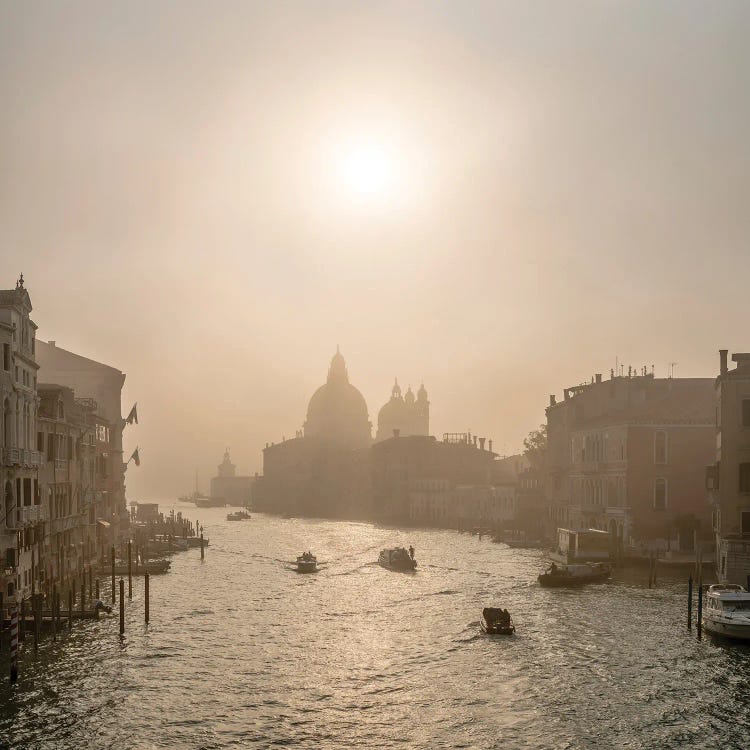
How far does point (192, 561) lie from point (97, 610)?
3809 cm

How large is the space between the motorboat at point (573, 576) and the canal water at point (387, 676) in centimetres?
165

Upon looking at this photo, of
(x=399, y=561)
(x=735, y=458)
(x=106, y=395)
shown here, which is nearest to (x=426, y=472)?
(x=106, y=395)

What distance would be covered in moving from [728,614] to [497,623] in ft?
31.3

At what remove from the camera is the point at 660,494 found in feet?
234

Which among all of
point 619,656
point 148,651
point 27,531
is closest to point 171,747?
point 148,651

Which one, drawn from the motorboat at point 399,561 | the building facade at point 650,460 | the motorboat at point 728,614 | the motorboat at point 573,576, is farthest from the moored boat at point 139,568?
the motorboat at point 728,614

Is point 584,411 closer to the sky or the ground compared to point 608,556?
closer to the sky

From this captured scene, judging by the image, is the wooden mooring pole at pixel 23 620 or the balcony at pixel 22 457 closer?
the wooden mooring pole at pixel 23 620

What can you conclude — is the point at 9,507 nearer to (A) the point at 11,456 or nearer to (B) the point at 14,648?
(A) the point at 11,456

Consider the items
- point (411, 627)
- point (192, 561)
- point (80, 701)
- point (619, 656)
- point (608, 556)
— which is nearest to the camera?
Answer: point (80, 701)

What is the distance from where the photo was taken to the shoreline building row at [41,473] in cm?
4372

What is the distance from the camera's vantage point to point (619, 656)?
38.4m

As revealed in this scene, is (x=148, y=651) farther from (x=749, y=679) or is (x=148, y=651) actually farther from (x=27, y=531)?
(x=749, y=679)

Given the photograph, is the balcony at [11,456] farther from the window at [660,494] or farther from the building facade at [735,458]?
the window at [660,494]
